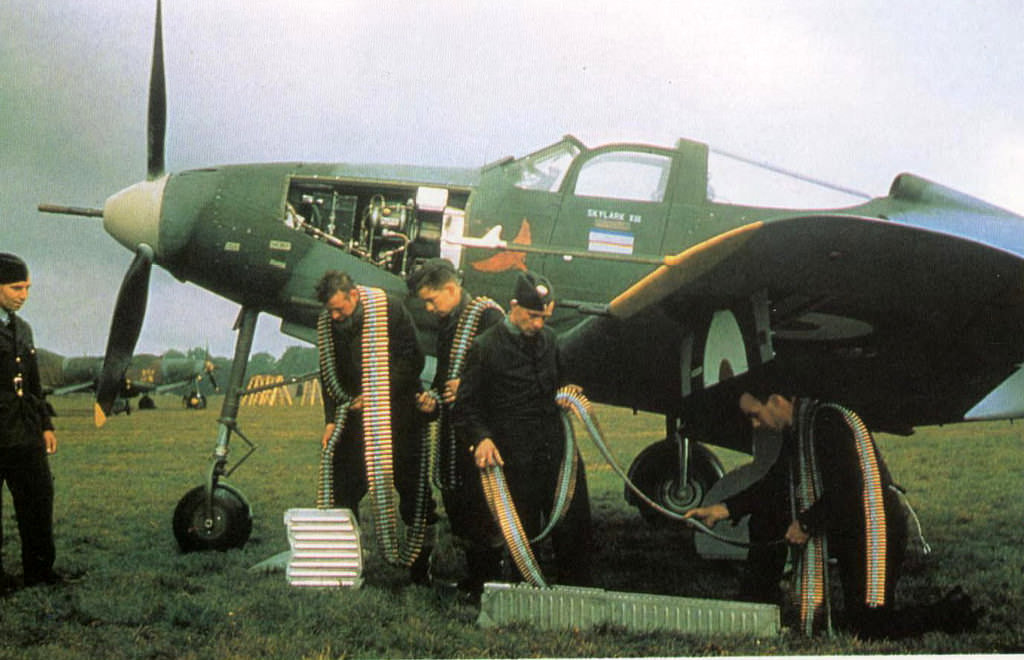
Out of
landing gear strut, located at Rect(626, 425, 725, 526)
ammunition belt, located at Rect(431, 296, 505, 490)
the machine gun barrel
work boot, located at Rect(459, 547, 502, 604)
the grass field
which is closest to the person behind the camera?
the grass field

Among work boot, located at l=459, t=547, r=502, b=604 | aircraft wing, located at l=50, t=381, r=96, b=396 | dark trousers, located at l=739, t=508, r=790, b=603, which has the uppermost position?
aircraft wing, located at l=50, t=381, r=96, b=396

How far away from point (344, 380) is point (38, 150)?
1887 millimetres

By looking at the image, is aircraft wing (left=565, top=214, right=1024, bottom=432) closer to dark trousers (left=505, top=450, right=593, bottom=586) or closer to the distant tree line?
dark trousers (left=505, top=450, right=593, bottom=586)

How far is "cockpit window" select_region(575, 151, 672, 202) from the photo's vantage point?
4734 mm

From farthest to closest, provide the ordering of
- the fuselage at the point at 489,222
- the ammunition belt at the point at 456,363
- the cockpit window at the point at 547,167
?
the cockpit window at the point at 547,167 < the fuselage at the point at 489,222 < the ammunition belt at the point at 456,363

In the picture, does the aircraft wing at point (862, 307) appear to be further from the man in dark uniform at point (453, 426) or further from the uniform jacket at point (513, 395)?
the man in dark uniform at point (453, 426)

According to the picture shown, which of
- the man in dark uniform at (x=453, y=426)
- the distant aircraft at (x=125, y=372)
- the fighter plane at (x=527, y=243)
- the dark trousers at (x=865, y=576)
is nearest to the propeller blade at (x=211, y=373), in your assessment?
the distant aircraft at (x=125, y=372)

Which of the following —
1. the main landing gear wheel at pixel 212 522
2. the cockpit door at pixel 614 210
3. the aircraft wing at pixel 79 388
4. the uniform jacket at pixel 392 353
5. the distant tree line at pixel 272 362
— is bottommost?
the main landing gear wheel at pixel 212 522

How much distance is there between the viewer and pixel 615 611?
127 inches

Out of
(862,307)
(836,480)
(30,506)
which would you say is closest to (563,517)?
(836,480)

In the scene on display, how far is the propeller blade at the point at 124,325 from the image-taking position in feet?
14.9

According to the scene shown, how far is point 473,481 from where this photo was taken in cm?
376

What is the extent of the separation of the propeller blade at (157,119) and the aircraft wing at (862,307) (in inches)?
103

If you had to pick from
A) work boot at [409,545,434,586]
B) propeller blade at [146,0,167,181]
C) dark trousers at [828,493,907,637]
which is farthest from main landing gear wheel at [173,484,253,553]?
dark trousers at [828,493,907,637]
